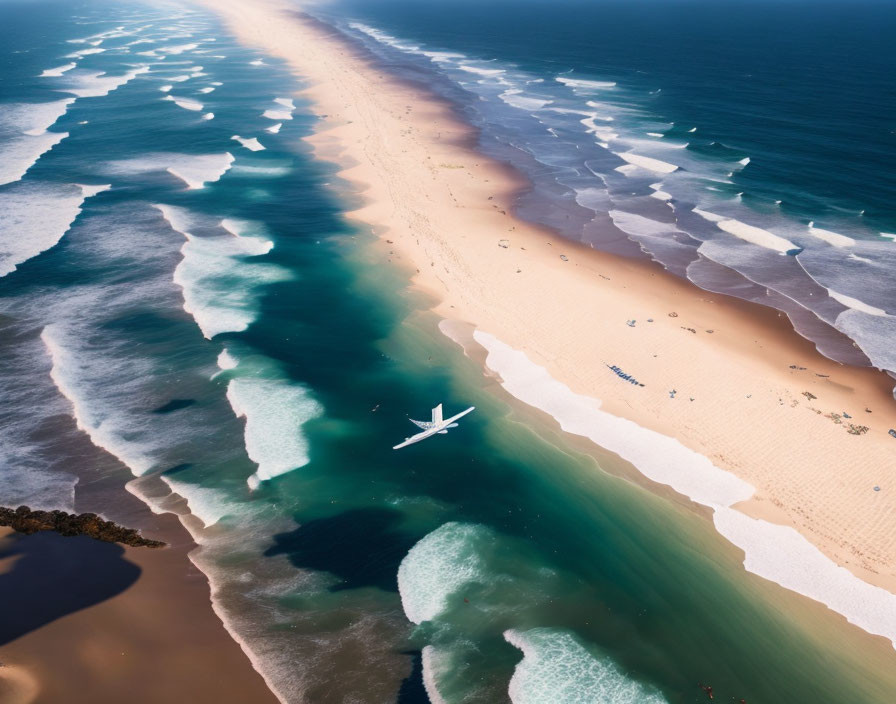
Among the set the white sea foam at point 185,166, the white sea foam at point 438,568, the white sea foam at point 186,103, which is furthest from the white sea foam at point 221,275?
the white sea foam at point 186,103

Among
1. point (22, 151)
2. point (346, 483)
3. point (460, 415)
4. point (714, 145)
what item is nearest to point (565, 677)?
point (346, 483)

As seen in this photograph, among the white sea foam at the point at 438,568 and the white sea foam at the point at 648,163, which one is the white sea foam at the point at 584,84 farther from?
the white sea foam at the point at 438,568

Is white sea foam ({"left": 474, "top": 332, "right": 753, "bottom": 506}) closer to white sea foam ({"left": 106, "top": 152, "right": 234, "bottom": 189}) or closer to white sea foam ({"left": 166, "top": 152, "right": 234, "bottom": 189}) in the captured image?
white sea foam ({"left": 166, "top": 152, "right": 234, "bottom": 189})

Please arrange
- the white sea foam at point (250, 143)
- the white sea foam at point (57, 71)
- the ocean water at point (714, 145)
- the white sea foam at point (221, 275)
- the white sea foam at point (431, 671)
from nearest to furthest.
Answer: the white sea foam at point (431, 671), the white sea foam at point (221, 275), the ocean water at point (714, 145), the white sea foam at point (250, 143), the white sea foam at point (57, 71)

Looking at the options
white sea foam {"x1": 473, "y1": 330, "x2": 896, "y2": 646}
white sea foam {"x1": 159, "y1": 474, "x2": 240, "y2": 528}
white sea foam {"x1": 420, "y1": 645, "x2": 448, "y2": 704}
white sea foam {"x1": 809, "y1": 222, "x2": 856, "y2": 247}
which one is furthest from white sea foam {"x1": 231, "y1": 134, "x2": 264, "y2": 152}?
white sea foam {"x1": 420, "y1": 645, "x2": 448, "y2": 704}

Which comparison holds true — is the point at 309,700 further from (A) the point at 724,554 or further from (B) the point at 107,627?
(A) the point at 724,554

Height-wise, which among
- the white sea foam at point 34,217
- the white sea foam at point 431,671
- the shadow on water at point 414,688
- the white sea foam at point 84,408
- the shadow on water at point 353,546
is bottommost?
the shadow on water at point 353,546

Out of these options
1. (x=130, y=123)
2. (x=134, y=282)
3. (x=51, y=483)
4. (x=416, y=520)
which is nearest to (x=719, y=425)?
(x=416, y=520)
